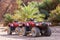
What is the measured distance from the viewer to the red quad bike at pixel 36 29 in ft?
50.1

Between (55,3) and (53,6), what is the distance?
39 centimetres

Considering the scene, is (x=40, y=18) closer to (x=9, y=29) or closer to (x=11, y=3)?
(x=9, y=29)

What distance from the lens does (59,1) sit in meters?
27.5

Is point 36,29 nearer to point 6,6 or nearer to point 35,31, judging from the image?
point 35,31

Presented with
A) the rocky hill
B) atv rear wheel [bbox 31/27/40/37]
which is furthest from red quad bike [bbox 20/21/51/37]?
the rocky hill

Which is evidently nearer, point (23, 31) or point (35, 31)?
point (35, 31)

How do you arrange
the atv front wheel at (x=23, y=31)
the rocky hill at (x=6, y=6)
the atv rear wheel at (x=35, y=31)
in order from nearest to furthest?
1. the atv rear wheel at (x=35, y=31)
2. the atv front wheel at (x=23, y=31)
3. the rocky hill at (x=6, y=6)

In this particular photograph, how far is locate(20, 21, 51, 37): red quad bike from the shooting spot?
15.3 meters

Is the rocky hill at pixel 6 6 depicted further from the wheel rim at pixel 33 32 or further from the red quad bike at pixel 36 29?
the wheel rim at pixel 33 32

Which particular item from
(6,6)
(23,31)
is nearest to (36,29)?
(23,31)

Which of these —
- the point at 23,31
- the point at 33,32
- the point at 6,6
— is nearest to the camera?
the point at 33,32

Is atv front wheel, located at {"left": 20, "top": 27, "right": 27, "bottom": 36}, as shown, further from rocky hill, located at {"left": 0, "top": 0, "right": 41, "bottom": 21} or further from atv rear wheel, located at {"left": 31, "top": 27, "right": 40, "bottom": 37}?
rocky hill, located at {"left": 0, "top": 0, "right": 41, "bottom": 21}

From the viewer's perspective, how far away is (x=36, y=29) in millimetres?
15227

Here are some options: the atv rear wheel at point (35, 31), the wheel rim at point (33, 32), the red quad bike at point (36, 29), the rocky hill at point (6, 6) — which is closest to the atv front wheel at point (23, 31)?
the red quad bike at point (36, 29)
